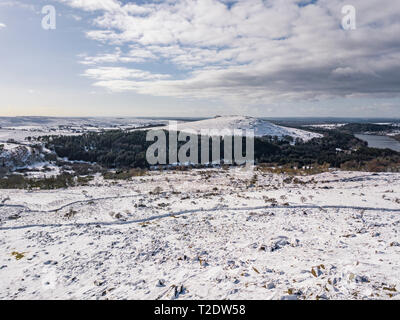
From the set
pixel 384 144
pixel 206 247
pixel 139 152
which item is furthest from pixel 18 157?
pixel 384 144

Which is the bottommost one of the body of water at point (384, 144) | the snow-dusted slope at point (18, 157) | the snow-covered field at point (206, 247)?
the snow-covered field at point (206, 247)

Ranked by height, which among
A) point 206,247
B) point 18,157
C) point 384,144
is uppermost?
point 384,144

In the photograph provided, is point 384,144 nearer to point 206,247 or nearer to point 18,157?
point 206,247

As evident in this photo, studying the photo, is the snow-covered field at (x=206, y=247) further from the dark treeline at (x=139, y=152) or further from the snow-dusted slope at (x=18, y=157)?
the dark treeline at (x=139, y=152)

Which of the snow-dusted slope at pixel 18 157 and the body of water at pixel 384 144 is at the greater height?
the body of water at pixel 384 144

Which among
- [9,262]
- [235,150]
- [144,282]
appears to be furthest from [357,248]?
[235,150]

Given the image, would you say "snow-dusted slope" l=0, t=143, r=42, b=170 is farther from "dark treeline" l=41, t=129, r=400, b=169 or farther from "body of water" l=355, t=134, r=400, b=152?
"body of water" l=355, t=134, r=400, b=152

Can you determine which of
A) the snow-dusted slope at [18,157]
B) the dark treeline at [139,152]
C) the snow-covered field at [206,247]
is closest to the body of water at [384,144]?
the dark treeline at [139,152]
